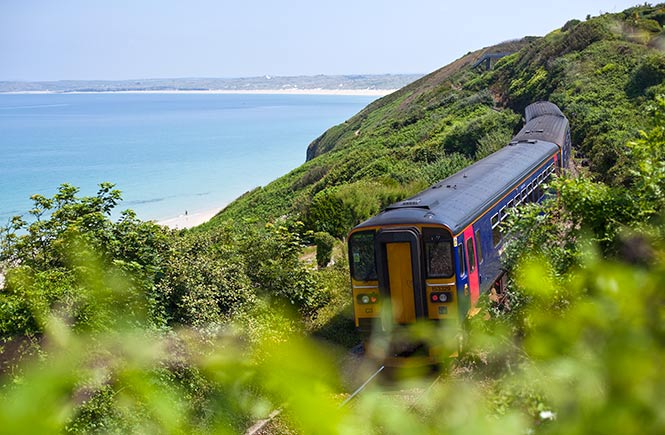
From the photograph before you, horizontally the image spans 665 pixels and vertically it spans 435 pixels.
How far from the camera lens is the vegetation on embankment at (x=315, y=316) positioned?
1163 millimetres

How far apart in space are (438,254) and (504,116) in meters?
28.1

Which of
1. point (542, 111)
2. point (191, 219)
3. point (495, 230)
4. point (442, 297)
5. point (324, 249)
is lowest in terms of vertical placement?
point (191, 219)

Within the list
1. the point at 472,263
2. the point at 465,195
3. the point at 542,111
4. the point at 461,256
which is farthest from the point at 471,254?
the point at 542,111

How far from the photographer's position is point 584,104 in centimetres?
3475

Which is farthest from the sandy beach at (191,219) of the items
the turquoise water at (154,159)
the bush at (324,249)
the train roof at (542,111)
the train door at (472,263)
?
the train door at (472,263)

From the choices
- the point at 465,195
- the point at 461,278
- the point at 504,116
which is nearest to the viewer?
the point at 461,278

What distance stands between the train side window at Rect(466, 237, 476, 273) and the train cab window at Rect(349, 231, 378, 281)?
1673 millimetres

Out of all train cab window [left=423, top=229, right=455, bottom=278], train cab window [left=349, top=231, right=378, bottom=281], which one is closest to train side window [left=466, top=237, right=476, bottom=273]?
train cab window [left=423, top=229, right=455, bottom=278]

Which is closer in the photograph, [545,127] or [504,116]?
[545,127]

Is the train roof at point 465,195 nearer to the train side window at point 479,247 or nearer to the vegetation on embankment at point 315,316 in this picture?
the train side window at point 479,247

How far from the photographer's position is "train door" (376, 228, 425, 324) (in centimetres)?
1102

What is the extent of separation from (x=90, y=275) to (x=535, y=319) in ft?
4.44

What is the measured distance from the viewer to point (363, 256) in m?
11.6

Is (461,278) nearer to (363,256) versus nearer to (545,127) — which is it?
(363,256)
